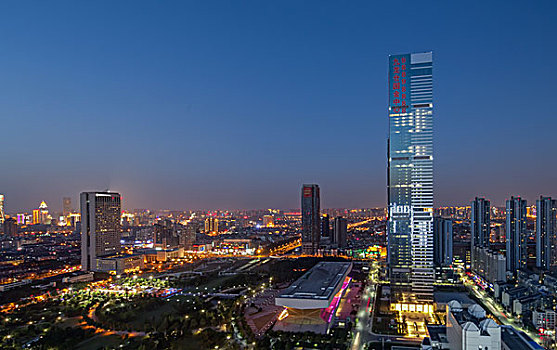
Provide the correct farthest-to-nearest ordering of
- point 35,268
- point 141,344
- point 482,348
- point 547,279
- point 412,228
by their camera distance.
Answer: point 35,268 < point 547,279 < point 412,228 < point 141,344 < point 482,348

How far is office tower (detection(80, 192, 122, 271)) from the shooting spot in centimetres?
2966

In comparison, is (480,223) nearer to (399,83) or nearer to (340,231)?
(340,231)

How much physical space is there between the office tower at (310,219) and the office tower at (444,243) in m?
11.7

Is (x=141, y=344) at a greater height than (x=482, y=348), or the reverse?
(x=482, y=348)

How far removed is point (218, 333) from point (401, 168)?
1082 centimetres

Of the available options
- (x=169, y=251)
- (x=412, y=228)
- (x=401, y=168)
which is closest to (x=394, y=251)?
(x=412, y=228)

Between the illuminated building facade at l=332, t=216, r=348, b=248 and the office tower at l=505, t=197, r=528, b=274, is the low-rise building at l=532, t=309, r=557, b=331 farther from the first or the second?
the illuminated building facade at l=332, t=216, r=348, b=248

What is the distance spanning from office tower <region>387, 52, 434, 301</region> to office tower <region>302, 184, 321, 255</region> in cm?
1798

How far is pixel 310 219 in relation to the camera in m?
37.2

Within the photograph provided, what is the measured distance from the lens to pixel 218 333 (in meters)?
14.0

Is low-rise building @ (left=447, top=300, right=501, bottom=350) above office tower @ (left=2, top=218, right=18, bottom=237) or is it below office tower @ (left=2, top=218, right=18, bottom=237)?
above

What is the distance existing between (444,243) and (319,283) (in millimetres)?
13116

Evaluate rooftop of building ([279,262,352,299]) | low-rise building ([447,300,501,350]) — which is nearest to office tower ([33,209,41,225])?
rooftop of building ([279,262,352,299])

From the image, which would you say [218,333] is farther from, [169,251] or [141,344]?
[169,251]
